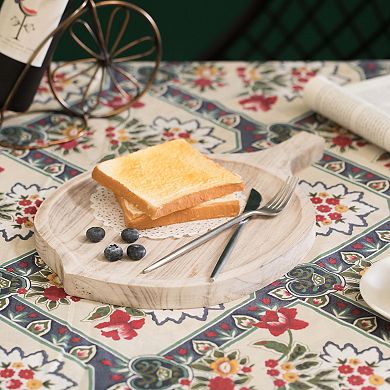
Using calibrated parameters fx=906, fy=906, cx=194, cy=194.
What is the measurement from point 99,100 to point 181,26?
1236mm

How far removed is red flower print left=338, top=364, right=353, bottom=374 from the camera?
1186 millimetres

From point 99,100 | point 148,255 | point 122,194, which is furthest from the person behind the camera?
point 99,100

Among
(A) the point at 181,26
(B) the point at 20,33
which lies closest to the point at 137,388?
(B) the point at 20,33

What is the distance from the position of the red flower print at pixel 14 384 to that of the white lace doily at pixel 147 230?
347 mm

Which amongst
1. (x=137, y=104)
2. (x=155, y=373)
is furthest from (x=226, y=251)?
(x=137, y=104)

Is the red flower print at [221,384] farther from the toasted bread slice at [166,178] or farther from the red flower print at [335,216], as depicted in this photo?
the red flower print at [335,216]

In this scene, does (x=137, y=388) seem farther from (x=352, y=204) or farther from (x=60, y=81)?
(x=60, y=81)

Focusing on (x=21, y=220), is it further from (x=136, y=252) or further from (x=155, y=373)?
(x=155, y=373)

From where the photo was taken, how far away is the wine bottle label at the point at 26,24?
164 centimetres

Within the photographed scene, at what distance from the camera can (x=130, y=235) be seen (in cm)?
140

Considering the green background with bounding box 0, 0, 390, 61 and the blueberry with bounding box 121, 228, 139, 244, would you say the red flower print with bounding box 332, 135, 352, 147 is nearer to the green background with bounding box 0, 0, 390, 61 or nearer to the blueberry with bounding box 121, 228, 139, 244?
the blueberry with bounding box 121, 228, 139, 244

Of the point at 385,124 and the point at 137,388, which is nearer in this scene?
the point at 137,388

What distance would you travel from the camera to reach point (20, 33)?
1.66 m

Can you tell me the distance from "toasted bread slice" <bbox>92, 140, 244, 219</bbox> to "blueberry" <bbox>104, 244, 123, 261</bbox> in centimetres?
9
